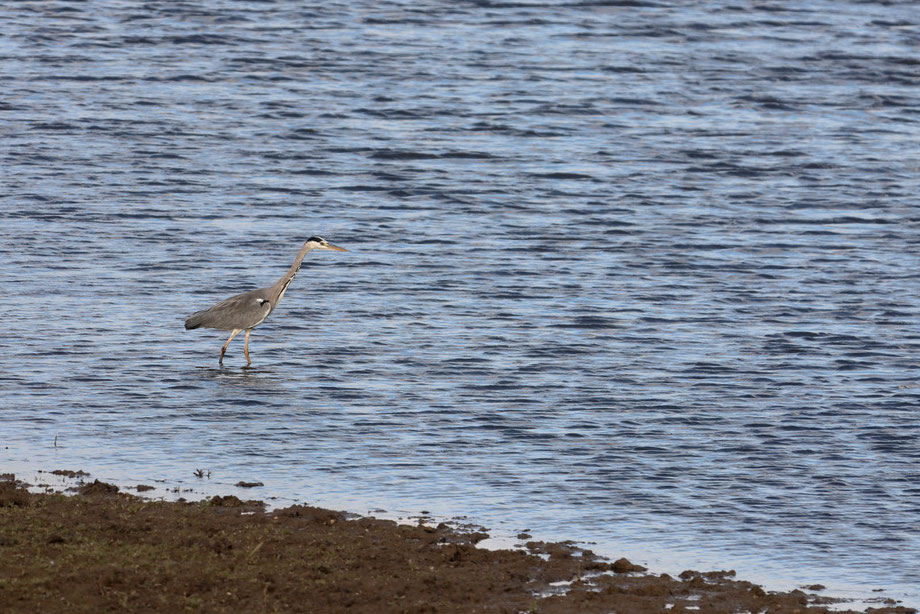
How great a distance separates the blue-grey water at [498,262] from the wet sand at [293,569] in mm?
997

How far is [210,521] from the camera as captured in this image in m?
12.3

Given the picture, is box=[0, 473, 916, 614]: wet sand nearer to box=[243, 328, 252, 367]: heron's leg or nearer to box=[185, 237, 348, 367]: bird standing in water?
box=[243, 328, 252, 367]: heron's leg

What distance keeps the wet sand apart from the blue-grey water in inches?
39.2

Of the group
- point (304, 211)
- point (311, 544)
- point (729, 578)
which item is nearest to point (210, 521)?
point (311, 544)

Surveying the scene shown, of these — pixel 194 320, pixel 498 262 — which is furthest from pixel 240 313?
pixel 498 262

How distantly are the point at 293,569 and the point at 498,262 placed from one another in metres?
14.4

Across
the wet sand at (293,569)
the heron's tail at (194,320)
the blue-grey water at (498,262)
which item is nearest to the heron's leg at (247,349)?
the blue-grey water at (498,262)

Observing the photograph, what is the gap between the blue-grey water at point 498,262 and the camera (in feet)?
48.7

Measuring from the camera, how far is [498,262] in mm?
25281

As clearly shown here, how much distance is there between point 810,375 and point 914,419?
2.01m

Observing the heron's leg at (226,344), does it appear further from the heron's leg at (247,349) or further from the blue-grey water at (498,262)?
the blue-grey water at (498,262)

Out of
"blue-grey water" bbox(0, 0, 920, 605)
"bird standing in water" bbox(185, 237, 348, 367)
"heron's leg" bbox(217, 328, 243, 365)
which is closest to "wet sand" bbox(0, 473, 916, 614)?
"blue-grey water" bbox(0, 0, 920, 605)

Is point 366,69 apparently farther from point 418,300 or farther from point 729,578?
point 729,578

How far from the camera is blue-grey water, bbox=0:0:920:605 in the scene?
48.7 feet
